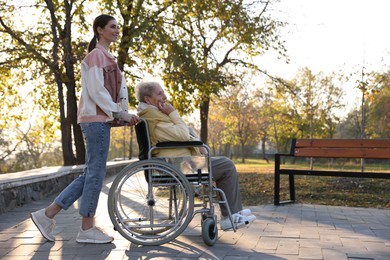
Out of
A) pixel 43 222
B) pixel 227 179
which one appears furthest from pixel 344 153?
pixel 43 222

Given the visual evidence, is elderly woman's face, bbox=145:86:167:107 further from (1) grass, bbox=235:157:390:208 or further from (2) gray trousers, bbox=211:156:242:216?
(1) grass, bbox=235:157:390:208

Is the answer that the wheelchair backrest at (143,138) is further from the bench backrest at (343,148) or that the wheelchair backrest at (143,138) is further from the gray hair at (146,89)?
the bench backrest at (343,148)

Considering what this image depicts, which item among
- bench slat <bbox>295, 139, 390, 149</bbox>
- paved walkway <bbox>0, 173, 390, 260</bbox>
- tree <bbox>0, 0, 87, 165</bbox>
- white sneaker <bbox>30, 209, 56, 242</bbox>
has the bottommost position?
paved walkway <bbox>0, 173, 390, 260</bbox>

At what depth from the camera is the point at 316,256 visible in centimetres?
363

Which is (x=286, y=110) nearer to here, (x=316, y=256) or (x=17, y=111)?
(x=17, y=111)

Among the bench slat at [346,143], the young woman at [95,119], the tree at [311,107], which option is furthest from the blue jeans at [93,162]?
the tree at [311,107]

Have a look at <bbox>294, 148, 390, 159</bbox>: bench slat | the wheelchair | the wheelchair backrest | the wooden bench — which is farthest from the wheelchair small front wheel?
<bbox>294, 148, 390, 159</bbox>: bench slat

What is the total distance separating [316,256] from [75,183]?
1.96 metres

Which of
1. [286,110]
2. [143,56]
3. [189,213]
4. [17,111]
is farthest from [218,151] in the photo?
[189,213]

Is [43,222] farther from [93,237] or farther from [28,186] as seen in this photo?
[28,186]

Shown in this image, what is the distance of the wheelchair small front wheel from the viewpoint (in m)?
3.94

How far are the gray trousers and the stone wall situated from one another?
3015 millimetres

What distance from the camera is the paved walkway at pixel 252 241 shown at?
12.2 ft

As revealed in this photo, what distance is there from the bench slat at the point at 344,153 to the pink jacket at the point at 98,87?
331cm
